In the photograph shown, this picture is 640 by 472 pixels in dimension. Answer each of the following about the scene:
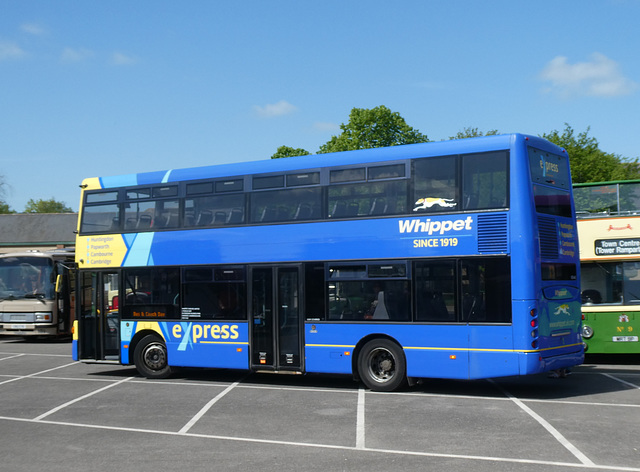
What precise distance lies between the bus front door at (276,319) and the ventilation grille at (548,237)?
14.2 ft

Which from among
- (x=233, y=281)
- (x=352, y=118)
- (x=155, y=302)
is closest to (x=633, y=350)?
(x=233, y=281)

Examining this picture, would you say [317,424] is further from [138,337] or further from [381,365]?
[138,337]

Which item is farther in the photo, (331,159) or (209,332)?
(209,332)

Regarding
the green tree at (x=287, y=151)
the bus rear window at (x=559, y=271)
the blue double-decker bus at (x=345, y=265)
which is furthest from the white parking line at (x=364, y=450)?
the green tree at (x=287, y=151)

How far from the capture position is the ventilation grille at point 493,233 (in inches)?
451

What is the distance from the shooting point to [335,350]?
13.0 metres

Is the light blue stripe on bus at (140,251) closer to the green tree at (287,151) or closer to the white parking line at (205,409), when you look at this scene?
the white parking line at (205,409)

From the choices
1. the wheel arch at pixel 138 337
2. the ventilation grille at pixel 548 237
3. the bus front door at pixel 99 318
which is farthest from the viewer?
the bus front door at pixel 99 318

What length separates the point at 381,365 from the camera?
41.8 ft

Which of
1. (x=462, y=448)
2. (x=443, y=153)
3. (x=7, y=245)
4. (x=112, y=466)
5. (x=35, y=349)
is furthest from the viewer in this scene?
(x=7, y=245)

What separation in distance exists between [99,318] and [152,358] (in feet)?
4.86

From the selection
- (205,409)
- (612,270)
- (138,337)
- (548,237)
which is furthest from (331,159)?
(612,270)

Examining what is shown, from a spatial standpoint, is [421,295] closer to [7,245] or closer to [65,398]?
[65,398]

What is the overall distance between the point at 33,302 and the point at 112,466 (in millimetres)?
17504
